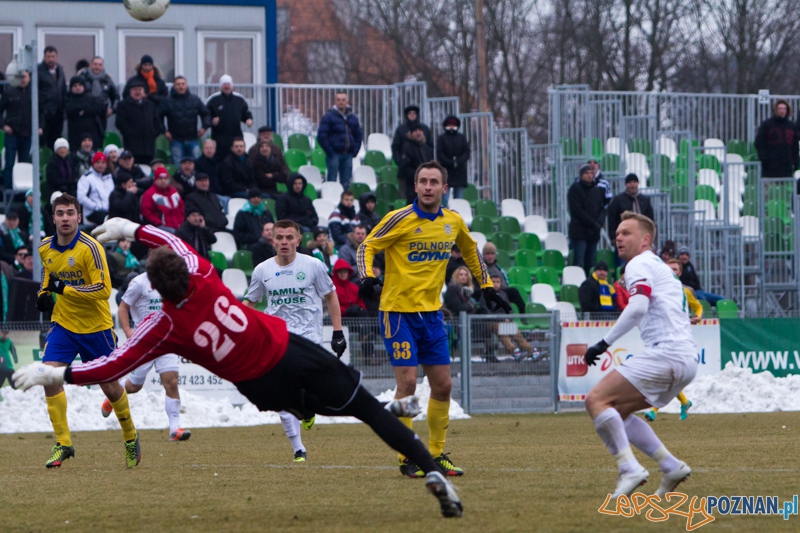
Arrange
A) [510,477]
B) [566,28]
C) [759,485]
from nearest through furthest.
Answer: [759,485], [510,477], [566,28]

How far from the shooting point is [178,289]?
651cm

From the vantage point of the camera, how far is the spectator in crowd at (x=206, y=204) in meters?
20.0

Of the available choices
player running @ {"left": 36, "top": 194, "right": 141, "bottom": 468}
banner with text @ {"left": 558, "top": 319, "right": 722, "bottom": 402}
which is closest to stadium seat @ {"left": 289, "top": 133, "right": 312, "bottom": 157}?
banner with text @ {"left": 558, "top": 319, "right": 722, "bottom": 402}

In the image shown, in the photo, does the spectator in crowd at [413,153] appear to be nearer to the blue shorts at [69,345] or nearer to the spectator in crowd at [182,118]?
the spectator in crowd at [182,118]

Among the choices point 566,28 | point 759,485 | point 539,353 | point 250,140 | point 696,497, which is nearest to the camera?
point 696,497

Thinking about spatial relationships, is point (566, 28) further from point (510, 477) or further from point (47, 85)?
point (510, 477)

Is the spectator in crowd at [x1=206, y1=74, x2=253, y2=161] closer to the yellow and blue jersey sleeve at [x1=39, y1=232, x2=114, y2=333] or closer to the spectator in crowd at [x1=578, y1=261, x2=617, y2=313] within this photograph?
the spectator in crowd at [x1=578, y1=261, x2=617, y2=313]

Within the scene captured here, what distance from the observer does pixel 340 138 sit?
74.9 feet

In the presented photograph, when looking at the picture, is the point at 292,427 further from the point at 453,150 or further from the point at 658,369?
the point at 453,150

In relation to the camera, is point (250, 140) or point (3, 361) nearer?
point (3, 361)

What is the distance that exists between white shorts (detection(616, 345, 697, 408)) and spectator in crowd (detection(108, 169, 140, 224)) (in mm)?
12901

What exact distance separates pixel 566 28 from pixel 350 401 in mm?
36311

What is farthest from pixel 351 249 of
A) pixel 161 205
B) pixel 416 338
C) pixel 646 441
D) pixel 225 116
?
pixel 646 441

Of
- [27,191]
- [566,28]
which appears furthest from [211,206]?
[566,28]
